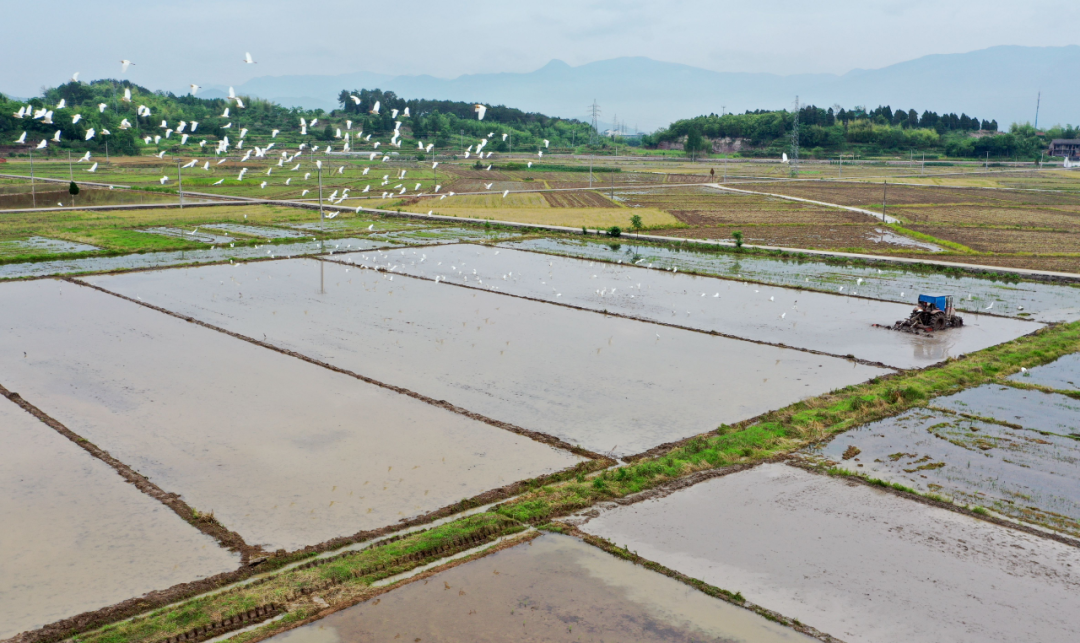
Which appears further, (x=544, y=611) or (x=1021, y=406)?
(x=1021, y=406)

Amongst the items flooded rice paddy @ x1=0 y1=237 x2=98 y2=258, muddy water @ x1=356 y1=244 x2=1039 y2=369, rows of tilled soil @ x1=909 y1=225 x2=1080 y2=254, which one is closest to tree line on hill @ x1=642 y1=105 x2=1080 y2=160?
rows of tilled soil @ x1=909 y1=225 x2=1080 y2=254

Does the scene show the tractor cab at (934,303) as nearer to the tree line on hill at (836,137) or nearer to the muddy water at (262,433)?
the muddy water at (262,433)

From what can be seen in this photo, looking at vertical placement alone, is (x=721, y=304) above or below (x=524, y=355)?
above

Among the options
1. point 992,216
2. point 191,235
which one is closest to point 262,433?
point 191,235

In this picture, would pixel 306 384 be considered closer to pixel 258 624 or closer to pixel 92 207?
pixel 258 624

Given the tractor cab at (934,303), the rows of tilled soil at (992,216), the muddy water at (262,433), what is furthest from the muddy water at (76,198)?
the tractor cab at (934,303)

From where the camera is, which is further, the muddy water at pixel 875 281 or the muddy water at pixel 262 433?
the muddy water at pixel 875 281

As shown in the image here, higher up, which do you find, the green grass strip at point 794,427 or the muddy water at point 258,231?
the muddy water at point 258,231

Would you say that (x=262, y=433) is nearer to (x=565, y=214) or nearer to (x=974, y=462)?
(x=974, y=462)
